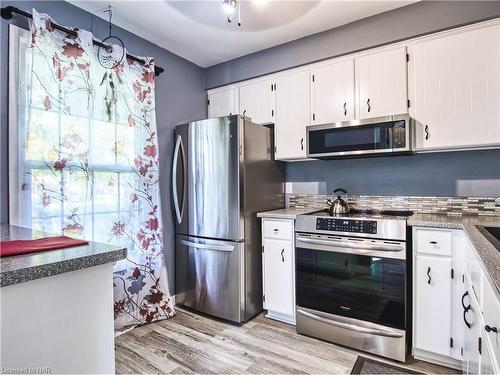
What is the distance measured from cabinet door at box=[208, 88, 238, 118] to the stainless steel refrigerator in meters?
0.55

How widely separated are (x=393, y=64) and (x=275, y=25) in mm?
1018

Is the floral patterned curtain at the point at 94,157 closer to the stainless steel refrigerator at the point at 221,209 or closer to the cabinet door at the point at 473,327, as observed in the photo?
the stainless steel refrigerator at the point at 221,209

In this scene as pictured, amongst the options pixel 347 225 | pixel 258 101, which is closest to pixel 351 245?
pixel 347 225

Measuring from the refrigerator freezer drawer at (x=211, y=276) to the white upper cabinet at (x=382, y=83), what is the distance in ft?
5.22

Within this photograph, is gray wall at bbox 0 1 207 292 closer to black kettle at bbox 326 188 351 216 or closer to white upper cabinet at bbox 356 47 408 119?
black kettle at bbox 326 188 351 216

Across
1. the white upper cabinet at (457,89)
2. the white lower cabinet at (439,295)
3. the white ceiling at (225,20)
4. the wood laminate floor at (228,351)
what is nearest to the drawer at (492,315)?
the white lower cabinet at (439,295)

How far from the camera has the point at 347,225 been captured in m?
2.12

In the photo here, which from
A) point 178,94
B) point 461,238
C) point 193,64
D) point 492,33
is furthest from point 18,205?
point 492,33

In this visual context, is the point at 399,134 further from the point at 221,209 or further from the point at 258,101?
the point at 221,209

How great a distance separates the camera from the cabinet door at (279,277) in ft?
8.09

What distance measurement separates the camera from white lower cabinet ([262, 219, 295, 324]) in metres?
2.46

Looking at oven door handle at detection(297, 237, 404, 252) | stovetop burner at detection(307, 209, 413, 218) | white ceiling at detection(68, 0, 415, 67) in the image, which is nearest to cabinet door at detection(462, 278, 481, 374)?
oven door handle at detection(297, 237, 404, 252)

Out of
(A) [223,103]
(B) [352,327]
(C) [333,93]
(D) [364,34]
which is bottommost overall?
(B) [352,327]

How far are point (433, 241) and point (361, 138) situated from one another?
89 cm
